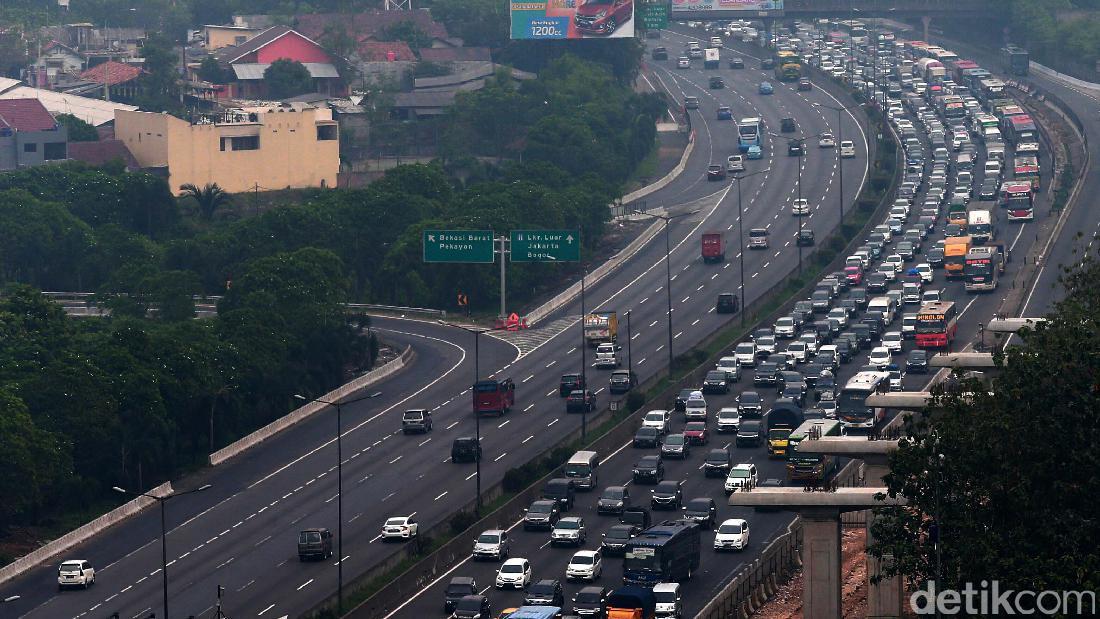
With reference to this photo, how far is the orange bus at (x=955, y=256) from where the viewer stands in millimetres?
161500

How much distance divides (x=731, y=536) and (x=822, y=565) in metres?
18.6

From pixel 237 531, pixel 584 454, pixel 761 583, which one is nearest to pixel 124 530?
pixel 237 531

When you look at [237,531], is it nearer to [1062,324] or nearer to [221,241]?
[1062,324]

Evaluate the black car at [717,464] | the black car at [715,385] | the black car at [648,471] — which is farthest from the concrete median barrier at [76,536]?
the black car at [715,385]

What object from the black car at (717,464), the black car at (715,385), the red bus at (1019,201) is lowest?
the black car at (717,464)

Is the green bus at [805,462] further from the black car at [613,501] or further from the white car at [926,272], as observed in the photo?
the white car at [926,272]

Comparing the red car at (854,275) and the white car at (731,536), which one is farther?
the red car at (854,275)

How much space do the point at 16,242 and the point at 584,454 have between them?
75.6 metres

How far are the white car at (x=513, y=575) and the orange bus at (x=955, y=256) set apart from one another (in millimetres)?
73236

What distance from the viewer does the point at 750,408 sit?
415 ft

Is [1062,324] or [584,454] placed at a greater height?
[1062,324]

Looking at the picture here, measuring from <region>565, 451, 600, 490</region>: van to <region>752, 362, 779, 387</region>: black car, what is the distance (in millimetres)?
21414

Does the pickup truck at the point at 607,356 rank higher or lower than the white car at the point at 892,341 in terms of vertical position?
lower

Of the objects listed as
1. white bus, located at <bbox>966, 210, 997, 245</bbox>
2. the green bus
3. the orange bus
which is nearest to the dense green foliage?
the green bus
